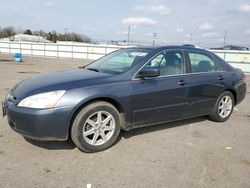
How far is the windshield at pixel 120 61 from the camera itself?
16.3 ft

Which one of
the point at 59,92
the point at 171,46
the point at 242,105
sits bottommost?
the point at 242,105

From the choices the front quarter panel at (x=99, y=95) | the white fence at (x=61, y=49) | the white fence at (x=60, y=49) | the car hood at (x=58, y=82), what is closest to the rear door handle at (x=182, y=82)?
the front quarter panel at (x=99, y=95)

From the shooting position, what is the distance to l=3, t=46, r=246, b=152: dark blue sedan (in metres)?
4.08

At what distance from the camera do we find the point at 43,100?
13.3 feet

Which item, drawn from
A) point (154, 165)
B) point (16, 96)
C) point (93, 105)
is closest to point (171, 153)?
point (154, 165)

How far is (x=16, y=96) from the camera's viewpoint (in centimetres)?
430

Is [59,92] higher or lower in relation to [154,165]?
higher

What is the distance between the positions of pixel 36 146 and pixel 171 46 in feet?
9.35

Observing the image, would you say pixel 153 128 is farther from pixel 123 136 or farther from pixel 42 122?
pixel 42 122

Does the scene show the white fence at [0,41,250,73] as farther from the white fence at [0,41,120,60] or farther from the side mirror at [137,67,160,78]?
the side mirror at [137,67,160,78]

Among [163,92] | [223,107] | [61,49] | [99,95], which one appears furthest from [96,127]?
[61,49]

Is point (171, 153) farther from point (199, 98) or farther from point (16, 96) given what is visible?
point (16, 96)

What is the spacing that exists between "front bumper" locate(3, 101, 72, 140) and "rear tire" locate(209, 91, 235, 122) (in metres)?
3.26

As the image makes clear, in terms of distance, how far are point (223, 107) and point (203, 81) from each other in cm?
96
